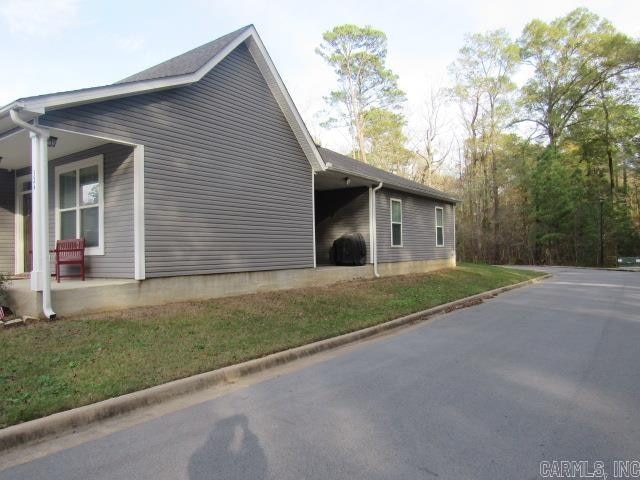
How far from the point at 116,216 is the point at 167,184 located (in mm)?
1127

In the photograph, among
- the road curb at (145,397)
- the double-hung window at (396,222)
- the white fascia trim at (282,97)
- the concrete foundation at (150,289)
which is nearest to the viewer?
the road curb at (145,397)

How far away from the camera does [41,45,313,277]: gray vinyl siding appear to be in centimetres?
857

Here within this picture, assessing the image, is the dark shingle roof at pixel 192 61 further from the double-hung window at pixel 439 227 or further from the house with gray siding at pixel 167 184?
the double-hung window at pixel 439 227

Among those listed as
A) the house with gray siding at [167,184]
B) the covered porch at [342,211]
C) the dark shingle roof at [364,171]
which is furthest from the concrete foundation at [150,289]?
the dark shingle roof at [364,171]

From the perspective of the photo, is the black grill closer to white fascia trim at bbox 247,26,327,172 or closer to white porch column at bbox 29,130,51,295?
white fascia trim at bbox 247,26,327,172

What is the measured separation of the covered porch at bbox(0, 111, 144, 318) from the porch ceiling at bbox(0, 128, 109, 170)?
15 mm

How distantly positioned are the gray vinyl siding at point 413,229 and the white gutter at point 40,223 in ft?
35.1

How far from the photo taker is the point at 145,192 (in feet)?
27.8

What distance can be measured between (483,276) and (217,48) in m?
13.4

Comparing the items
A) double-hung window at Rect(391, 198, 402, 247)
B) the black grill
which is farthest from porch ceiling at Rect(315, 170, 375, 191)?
double-hung window at Rect(391, 198, 402, 247)

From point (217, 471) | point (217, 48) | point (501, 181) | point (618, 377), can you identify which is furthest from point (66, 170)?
point (501, 181)

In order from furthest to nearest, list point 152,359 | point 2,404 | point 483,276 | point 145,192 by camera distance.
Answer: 1. point 483,276
2. point 145,192
3. point 152,359
4. point 2,404

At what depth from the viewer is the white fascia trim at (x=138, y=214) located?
27.2ft

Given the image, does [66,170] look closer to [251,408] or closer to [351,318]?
[351,318]
